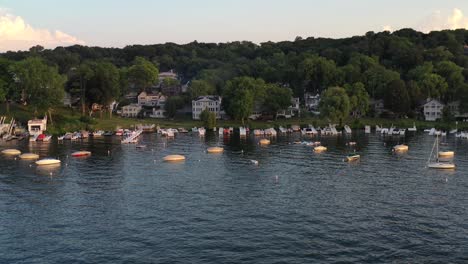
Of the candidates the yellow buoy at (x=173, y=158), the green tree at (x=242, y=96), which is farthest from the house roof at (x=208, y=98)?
the yellow buoy at (x=173, y=158)

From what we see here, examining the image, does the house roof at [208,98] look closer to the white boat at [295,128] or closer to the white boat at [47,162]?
the white boat at [295,128]

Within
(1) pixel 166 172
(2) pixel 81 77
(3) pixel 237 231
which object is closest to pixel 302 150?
(1) pixel 166 172

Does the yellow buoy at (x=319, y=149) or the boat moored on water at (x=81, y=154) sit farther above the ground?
the boat moored on water at (x=81, y=154)

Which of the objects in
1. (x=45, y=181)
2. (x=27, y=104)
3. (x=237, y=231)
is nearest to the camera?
(x=237, y=231)

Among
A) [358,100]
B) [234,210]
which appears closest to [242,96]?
[358,100]

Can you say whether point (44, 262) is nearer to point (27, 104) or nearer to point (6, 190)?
point (6, 190)

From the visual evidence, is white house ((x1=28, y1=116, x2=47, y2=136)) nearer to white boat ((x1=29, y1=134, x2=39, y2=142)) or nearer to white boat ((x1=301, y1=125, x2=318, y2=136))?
white boat ((x1=29, y1=134, x2=39, y2=142))
